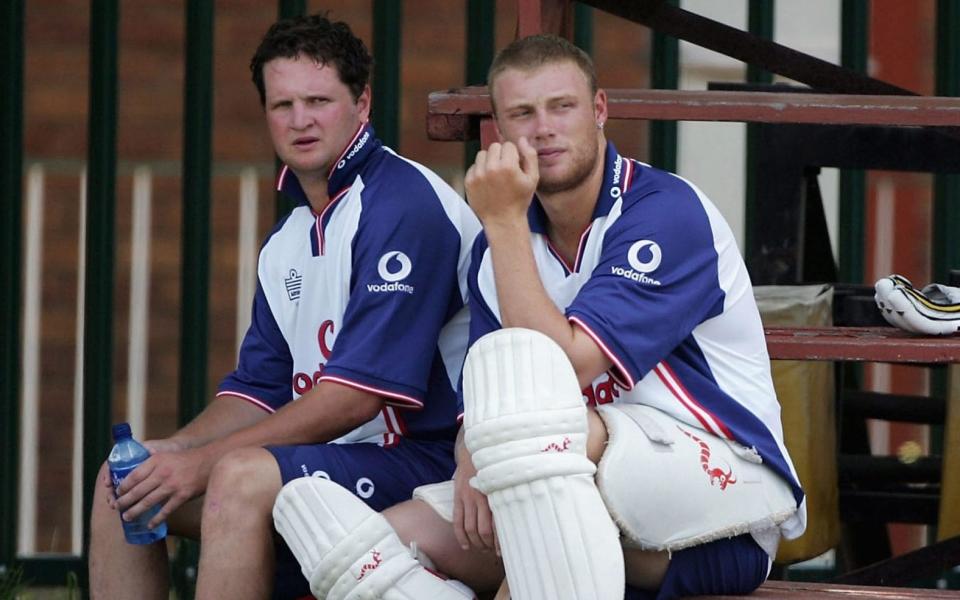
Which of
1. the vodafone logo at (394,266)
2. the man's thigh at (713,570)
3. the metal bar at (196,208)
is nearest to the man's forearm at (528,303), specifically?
the man's thigh at (713,570)

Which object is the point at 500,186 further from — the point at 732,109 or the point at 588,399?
the point at 732,109

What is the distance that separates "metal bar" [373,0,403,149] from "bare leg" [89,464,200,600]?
152 centimetres

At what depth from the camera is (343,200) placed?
12.0ft

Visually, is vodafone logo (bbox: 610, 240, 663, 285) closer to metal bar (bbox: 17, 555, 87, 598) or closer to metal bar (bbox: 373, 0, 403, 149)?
metal bar (bbox: 373, 0, 403, 149)

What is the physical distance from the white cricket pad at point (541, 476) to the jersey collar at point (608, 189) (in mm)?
434

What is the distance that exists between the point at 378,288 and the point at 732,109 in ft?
2.35

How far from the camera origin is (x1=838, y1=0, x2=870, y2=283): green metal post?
16.0ft

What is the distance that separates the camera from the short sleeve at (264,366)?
12.6ft

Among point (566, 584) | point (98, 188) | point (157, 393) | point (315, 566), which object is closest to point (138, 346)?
point (157, 393)

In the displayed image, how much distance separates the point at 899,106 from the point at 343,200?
1.06 metres

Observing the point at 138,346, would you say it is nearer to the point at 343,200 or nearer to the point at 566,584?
the point at 343,200

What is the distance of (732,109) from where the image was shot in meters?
3.41

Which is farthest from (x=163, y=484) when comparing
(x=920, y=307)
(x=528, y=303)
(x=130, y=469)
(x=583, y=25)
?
(x=583, y=25)

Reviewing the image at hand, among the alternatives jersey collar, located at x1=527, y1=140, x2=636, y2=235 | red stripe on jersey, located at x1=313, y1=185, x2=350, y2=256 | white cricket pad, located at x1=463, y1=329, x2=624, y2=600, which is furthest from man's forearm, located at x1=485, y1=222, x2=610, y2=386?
red stripe on jersey, located at x1=313, y1=185, x2=350, y2=256
